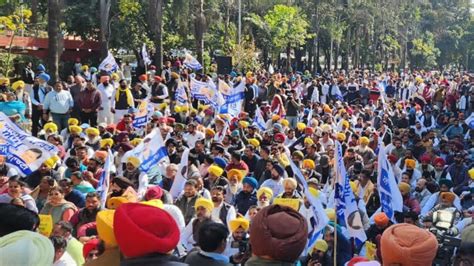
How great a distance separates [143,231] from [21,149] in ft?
18.6

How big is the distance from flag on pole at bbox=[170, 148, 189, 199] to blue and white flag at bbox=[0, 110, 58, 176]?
62.7 inches

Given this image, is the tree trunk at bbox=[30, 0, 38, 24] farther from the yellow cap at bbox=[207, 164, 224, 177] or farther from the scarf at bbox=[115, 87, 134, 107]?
the yellow cap at bbox=[207, 164, 224, 177]

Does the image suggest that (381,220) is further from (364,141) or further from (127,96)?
(127,96)

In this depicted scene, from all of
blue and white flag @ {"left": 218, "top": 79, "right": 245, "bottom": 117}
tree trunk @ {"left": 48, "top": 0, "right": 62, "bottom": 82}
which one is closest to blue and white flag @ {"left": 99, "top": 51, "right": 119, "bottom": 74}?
tree trunk @ {"left": 48, "top": 0, "right": 62, "bottom": 82}

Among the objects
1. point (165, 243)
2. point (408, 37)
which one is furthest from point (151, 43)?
point (408, 37)

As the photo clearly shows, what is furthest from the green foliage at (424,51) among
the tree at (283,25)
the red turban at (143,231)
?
the red turban at (143,231)

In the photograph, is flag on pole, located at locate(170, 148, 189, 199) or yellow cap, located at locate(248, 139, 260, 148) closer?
flag on pole, located at locate(170, 148, 189, 199)

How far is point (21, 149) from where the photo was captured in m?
8.66

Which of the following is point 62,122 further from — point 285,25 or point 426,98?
point 285,25

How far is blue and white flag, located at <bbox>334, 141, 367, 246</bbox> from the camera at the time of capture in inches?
292

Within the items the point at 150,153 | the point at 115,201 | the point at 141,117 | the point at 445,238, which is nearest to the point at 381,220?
the point at 115,201

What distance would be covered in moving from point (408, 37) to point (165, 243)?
8173 cm

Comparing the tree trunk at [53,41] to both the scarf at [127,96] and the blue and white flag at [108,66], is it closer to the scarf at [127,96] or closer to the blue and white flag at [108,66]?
the blue and white flag at [108,66]

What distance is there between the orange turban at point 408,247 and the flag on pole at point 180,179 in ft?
18.6
